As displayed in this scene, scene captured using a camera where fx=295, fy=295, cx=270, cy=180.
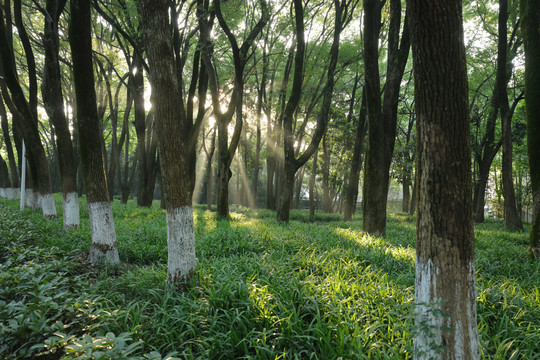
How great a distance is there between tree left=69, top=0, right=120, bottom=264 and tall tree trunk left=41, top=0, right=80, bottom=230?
262cm

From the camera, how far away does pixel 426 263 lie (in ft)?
6.59

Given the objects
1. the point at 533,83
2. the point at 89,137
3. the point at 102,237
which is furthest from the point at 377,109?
the point at 102,237

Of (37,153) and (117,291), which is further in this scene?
(37,153)

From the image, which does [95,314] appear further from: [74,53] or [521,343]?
[74,53]

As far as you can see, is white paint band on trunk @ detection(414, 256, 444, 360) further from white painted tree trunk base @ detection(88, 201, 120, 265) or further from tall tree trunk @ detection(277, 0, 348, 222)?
tall tree trunk @ detection(277, 0, 348, 222)

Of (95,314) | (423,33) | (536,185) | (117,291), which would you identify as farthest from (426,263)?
(536,185)

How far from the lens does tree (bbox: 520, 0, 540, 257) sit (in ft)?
16.5

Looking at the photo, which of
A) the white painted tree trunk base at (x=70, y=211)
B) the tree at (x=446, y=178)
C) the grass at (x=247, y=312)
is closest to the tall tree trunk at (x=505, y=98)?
the grass at (x=247, y=312)

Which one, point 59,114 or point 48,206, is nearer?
point 59,114

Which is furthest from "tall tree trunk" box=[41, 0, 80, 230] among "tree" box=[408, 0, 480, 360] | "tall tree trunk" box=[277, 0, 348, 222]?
"tree" box=[408, 0, 480, 360]

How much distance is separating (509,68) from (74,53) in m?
13.6

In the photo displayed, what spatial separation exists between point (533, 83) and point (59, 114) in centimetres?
1024

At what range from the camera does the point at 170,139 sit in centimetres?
348

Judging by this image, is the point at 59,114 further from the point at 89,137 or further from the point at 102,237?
the point at 102,237
